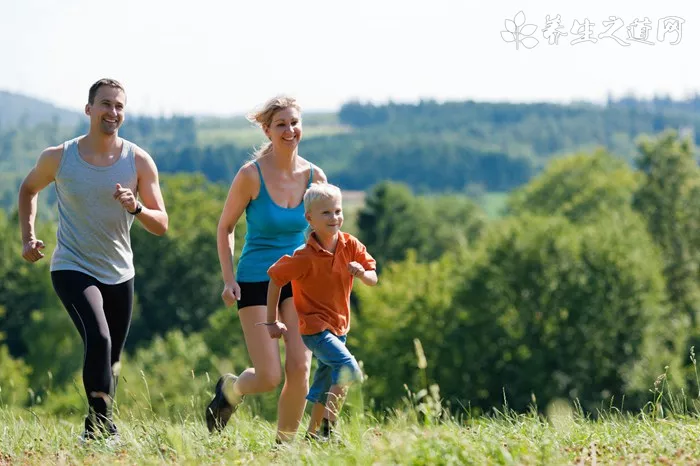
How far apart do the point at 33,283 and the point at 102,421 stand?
5607cm

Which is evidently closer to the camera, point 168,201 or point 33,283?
point 33,283

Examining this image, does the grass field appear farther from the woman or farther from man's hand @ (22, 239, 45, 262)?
man's hand @ (22, 239, 45, 262)

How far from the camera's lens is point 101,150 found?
7.56m

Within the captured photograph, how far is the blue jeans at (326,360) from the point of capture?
268 inches

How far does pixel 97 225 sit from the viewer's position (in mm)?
7414

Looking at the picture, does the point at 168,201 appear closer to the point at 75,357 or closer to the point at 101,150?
the point at 75,357

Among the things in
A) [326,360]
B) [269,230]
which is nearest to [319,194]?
[269,230]

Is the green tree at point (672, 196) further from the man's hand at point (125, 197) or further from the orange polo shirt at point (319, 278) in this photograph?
the man's hand at point (125, 197)

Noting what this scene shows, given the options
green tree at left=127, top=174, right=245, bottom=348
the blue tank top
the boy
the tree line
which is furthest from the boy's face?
green tree at left=127, top=174, right=245, bottom=348

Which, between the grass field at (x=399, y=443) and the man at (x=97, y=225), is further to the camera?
the man at (x=97, y=225)

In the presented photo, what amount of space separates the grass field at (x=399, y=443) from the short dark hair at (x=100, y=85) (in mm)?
2079

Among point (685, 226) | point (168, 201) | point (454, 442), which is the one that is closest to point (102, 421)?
point (454, 442)

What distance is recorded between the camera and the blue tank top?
24.4 ft

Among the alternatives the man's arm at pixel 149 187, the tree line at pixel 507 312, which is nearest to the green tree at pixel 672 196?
the tree line at pixel 507 312
